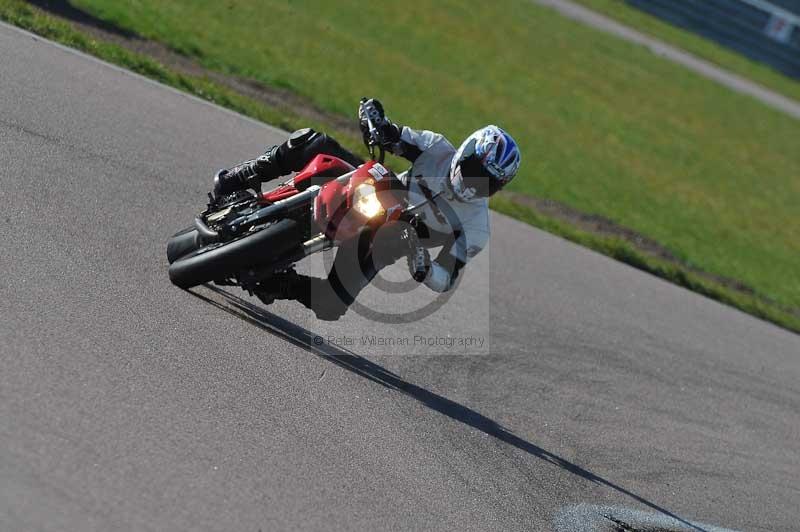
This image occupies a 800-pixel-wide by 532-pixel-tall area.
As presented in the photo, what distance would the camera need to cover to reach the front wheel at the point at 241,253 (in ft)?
19.2

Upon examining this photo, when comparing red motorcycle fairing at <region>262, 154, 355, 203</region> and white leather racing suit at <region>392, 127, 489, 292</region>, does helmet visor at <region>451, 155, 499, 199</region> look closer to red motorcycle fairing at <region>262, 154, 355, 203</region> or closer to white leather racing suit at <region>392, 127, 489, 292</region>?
white leather racing suit at <region>392, 127, 489, 292</region>

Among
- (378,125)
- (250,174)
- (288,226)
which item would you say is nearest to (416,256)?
(288,226)

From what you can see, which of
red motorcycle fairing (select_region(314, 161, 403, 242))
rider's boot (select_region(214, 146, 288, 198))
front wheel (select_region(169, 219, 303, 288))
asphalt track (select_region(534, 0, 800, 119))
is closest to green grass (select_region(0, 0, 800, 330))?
asphalt track (select_region(534, 0, 800, 119))

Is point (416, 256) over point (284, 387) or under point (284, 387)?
over

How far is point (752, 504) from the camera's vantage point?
7.05m

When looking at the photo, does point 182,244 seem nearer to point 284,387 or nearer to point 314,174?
point 314,174

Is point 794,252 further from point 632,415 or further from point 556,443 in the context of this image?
point 556,443

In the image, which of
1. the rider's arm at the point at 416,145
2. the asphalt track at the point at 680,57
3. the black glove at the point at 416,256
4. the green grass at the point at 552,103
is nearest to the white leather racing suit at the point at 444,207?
the rider's arm at the point at 416,145

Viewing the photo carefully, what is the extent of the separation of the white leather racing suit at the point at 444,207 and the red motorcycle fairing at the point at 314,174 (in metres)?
0.41

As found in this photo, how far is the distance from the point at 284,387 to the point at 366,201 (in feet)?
3.94

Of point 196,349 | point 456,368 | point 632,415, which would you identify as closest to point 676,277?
point 632,415

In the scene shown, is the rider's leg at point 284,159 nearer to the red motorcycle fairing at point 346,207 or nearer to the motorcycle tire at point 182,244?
the motorcycle tire at point 182,244

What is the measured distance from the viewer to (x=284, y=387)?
5.62m

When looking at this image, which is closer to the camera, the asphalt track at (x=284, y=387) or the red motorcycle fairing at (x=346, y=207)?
the asphalt track at (x=284, y=387)
